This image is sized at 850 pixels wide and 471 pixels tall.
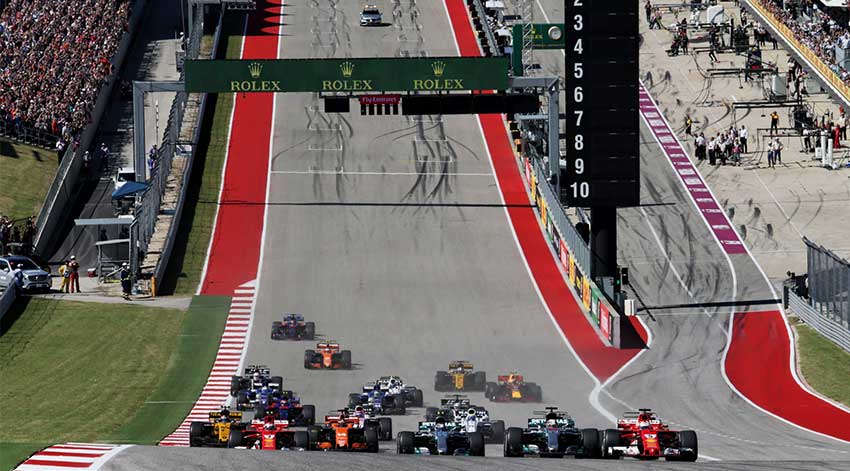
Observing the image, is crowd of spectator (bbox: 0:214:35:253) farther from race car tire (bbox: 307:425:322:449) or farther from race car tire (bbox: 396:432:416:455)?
race car tire (bbox: 396:432:416:455)

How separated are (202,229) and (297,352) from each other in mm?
17088

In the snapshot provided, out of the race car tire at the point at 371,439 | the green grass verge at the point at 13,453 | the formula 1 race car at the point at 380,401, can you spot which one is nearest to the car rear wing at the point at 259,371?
the formula 1 race car at the point at 380,401

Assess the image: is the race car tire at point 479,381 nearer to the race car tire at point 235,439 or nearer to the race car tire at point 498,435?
the race car tire at point 498,435

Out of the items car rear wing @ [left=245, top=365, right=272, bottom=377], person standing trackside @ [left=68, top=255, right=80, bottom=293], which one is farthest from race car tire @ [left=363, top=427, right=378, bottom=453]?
person standing trackside @ [left=68, top=255, right=80, bottom=293]

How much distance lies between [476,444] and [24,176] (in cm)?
4484

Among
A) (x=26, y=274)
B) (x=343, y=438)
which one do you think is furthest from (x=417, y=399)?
(x=26, y=274)

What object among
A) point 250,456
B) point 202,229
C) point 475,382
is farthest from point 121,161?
point 250,456

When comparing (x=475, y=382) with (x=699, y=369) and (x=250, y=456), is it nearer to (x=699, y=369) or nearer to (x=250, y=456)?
(x=699, y=369)

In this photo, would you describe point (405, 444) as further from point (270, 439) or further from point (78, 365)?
point (78, 365)

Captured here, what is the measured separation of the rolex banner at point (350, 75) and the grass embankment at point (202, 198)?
18.3 ft

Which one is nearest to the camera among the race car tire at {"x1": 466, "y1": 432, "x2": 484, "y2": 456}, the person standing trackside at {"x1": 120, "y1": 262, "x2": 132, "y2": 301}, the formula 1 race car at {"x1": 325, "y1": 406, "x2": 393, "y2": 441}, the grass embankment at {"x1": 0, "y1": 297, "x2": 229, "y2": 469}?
the race car tire at {"x1": 466, "y1": 432, "x2": 484, "y2": 456}

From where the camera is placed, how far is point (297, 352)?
56.5 meters

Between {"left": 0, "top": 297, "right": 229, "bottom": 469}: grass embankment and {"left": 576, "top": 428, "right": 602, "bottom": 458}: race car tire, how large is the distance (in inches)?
504

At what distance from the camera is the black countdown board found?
189 feet
